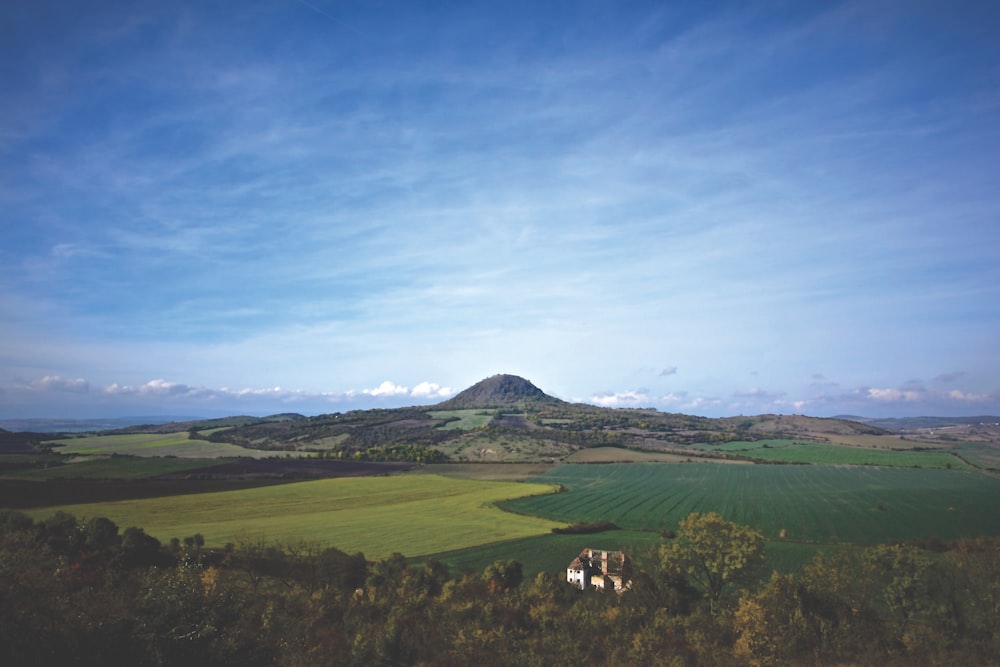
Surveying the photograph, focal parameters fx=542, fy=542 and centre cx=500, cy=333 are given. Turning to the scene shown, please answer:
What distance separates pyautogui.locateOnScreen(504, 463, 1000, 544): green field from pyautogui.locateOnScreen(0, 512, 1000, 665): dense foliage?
92.2ft

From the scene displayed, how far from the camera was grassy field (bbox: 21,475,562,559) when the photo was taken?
82812mm

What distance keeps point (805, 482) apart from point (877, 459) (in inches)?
2826

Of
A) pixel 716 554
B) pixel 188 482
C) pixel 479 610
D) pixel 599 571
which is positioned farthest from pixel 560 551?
pixel 188 482

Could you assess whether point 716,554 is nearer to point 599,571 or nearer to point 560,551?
point 599,571

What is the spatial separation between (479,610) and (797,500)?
324ft

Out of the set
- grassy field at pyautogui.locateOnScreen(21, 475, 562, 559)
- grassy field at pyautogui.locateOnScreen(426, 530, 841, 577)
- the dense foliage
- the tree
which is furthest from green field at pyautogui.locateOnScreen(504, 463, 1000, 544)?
the tree

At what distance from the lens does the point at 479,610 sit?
1770 inches

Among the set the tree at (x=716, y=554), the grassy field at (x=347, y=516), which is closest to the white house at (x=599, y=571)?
the tree at (x=716, y=554)

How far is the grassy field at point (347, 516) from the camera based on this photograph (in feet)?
272

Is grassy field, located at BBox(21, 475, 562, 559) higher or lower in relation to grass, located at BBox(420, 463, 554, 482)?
higher

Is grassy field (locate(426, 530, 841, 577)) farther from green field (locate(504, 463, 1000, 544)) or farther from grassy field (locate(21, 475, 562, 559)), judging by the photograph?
green field (locate(504, 463, 1000, 544))

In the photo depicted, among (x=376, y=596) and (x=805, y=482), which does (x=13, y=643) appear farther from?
(x=805, y=482)

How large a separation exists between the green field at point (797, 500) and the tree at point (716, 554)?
3291 centimetres

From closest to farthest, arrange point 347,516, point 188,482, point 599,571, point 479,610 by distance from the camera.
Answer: point 479,610, point 599,571, point 347,516, point 188,482
